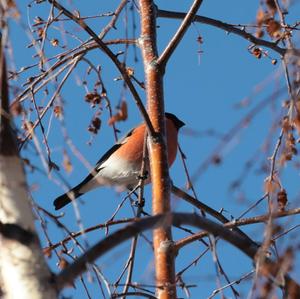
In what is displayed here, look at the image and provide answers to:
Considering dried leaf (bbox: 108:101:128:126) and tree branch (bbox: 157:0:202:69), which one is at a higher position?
tree branch (bbox: 157:0:202:69)

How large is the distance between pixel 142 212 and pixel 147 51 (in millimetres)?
708

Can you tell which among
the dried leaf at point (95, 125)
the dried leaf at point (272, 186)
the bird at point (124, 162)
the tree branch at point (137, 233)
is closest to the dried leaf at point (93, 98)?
the dried leaf at point (95, 125)

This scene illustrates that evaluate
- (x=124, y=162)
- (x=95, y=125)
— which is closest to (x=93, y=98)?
(x=95, y=125)

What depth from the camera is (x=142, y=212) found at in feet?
10.6

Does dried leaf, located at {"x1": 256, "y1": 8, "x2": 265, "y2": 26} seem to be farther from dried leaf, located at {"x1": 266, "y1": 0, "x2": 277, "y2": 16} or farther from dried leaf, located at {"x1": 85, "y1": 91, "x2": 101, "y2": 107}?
dried leaf, located at {"x1": 85, "y1": 91, "x2": 101, "y2": 107}

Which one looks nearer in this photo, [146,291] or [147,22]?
[146,291]

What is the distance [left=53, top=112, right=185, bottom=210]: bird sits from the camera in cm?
519

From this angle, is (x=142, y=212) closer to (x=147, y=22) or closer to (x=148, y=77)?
(x=148, y=77)

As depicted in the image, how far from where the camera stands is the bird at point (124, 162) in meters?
5.19

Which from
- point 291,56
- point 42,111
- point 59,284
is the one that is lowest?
point 59,284

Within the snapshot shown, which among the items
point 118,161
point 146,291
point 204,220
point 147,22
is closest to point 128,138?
point 118,161

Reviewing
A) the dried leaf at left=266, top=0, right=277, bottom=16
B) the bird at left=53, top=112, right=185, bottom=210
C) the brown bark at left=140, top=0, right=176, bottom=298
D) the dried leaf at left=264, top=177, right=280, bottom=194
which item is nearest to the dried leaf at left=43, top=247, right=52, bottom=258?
the brown bark at left=140, top=0, right=176, bottom=298

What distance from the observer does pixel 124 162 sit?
17.3 ft

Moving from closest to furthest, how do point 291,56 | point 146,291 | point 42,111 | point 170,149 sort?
point 291,56 < point 146,291 < point 42,111 < point 170,149
